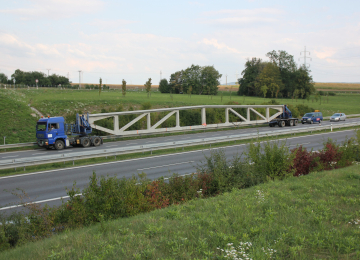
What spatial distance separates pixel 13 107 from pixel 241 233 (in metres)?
40.1

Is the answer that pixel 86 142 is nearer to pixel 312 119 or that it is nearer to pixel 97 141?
pixel 97 141

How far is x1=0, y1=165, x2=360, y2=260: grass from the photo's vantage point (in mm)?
5457

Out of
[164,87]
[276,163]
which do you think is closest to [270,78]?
[164,87]

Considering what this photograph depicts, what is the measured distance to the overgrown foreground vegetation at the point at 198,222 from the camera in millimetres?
5551

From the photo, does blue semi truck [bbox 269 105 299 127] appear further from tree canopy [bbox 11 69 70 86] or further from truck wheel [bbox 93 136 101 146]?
tree canopy [bbox 11 69 70 86]

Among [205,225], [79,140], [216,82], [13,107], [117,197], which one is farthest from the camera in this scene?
[216,82]

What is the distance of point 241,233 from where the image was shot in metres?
6.24

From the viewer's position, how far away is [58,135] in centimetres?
2622

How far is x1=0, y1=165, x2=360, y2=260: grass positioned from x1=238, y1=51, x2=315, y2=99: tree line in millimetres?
91541

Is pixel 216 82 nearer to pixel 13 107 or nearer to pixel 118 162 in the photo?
pixel 13 107

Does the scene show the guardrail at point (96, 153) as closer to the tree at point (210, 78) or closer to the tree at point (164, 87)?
the tree at point (210, 78)

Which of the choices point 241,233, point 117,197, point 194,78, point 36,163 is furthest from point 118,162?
point 194,78

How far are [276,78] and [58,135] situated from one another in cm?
8696

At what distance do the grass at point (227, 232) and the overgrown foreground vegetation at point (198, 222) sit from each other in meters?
0.02
